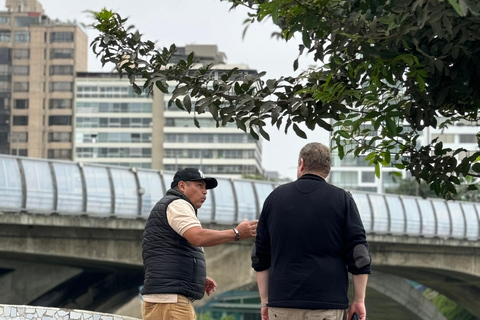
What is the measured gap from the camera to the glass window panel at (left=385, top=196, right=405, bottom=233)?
42.4 m

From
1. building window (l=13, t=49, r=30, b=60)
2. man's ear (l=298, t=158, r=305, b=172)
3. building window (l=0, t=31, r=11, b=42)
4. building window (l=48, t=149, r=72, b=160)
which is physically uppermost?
building window (l=0, t=31, r=11, b=42)

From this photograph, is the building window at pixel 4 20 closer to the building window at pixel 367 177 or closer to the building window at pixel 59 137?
the building window at pixel 59 137

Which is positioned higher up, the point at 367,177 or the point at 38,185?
the point at 367,177

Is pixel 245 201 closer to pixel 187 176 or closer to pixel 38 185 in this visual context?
pixel 38 185

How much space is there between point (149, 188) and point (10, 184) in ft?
17.4

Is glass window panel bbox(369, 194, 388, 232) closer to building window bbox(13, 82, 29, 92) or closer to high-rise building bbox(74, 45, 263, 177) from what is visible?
building window bbox(13, 82, 29, 92)

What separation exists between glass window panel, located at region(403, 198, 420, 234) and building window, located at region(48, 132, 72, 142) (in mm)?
71248

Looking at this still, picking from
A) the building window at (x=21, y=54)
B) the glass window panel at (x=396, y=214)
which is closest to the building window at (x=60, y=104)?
the building window at (x=21, y=54)

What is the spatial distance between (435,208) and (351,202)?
1607 inches

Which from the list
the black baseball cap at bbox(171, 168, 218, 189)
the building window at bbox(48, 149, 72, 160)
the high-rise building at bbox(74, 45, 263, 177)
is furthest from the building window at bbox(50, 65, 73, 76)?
the black baseball cap at bbox(171, 168, 218, 189)

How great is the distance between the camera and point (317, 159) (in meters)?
6.04

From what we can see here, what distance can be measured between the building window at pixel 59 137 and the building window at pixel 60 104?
8.22 feet

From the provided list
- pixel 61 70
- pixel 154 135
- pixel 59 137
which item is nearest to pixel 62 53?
pixel 61 70

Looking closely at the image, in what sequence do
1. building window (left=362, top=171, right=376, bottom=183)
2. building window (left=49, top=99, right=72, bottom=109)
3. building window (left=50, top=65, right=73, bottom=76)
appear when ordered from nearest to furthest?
1. building window (left=50, top=65, right=73, bottom=76)
2. building window (left=49, top=99, right=72, bottom=109)
3. building window (left=362, top=171, right=376, bottom=183)
